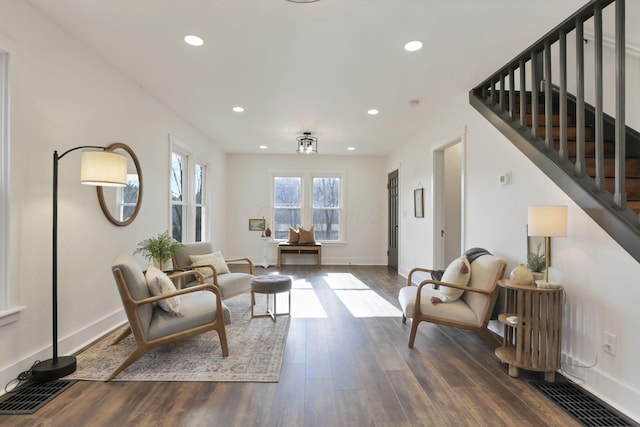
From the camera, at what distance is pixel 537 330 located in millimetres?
2381

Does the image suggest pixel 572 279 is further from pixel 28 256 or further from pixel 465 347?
pixel 28 256

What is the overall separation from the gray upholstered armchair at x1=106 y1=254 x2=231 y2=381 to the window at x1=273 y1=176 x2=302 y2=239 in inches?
199

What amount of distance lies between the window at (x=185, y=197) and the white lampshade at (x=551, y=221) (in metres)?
4.55

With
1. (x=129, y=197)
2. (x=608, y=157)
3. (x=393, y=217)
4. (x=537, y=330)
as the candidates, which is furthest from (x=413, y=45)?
(x=393, y=217)

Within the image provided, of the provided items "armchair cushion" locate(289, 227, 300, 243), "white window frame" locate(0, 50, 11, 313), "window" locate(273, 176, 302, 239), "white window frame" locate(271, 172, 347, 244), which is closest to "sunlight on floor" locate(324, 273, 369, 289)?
"armchair cushion" locate(289, 227, 300, 243)

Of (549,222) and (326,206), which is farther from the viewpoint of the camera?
(326,206)

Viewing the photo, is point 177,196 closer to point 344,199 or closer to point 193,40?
point 193,40

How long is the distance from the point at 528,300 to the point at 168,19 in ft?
11.3

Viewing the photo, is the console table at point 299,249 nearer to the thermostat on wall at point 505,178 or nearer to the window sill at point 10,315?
the thermostat on wall at point 505,178

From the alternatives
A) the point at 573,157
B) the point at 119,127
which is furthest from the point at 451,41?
the point at 119,127

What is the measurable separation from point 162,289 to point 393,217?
568 cm

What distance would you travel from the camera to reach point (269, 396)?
2156 millimetres

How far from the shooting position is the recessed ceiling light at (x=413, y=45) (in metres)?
2.74

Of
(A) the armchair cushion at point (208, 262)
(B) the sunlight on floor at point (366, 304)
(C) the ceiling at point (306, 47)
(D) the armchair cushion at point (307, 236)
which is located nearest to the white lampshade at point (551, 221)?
(C) the ceiling at point (306, 47)
